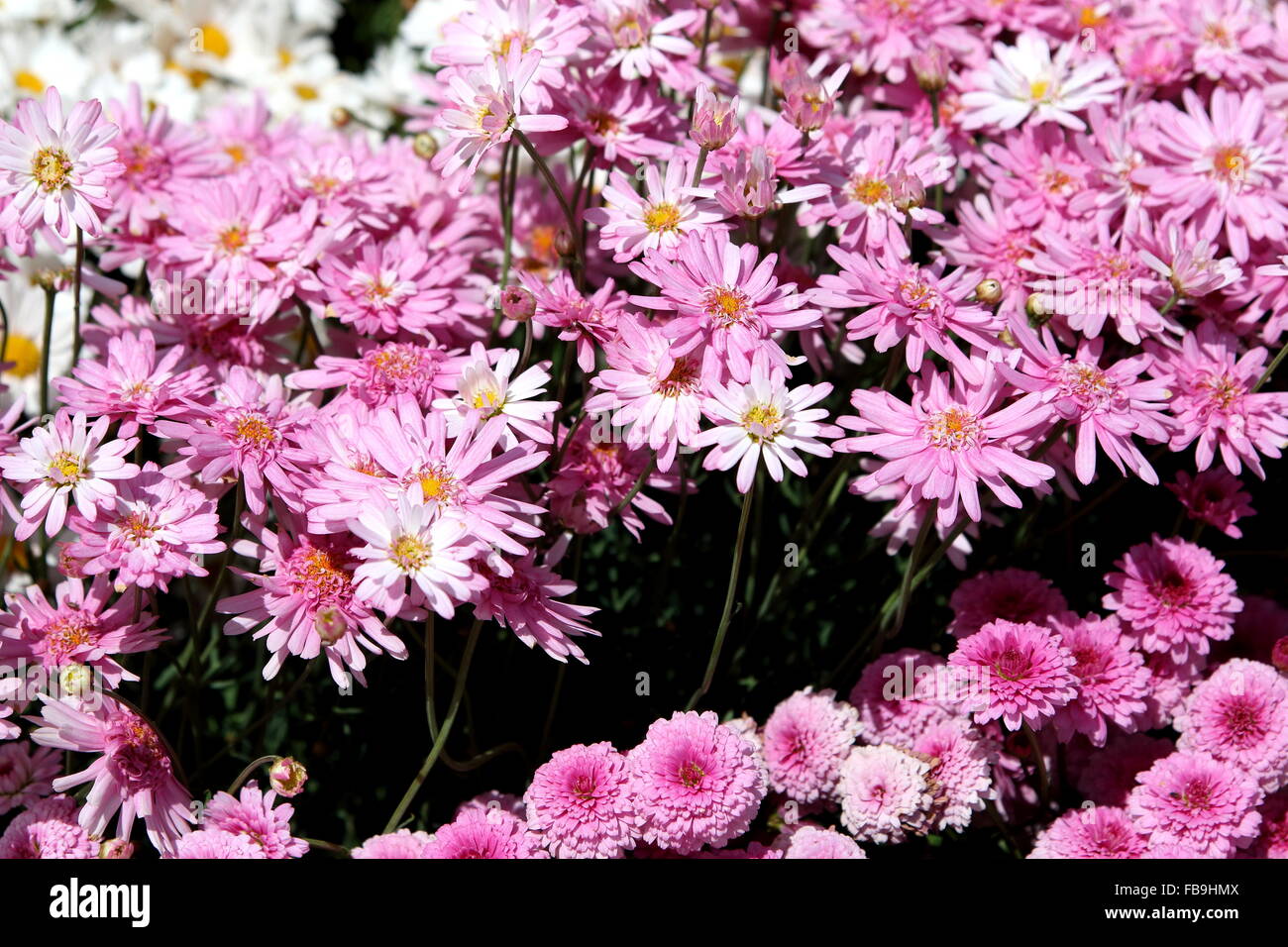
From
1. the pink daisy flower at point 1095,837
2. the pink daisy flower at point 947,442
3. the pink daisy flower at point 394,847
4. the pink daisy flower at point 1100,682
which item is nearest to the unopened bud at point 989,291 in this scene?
the pink daisy flower at point 947,442

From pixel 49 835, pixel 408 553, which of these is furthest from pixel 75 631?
pixel 408 553

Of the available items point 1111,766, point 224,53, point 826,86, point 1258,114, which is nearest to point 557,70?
point 826,86

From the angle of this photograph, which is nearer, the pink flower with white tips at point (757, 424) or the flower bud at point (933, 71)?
the pink flower with white tips at point (757, 424)

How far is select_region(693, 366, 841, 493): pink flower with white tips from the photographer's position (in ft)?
5.19

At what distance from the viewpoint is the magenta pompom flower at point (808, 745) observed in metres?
1.84

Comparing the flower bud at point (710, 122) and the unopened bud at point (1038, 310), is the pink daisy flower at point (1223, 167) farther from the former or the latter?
the flower bud at point (710, 122)

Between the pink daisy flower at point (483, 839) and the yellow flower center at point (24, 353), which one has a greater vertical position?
the yellow flower center at point (24, 353)

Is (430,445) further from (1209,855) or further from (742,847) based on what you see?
(1209,855)

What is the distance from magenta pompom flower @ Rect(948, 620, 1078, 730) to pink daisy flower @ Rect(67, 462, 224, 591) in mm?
1077

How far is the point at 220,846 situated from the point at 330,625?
38 centimetres

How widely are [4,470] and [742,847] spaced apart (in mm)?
1220

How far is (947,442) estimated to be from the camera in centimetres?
164

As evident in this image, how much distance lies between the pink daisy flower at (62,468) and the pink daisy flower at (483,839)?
0.65 meters

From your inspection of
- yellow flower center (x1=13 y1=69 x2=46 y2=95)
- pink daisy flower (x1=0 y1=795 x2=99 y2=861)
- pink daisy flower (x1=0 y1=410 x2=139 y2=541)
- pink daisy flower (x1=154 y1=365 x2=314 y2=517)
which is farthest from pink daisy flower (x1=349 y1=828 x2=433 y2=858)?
yellow flower center (x1=13 y1=69 x2=46 y2=95)
